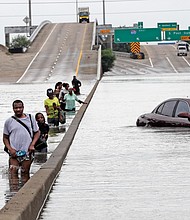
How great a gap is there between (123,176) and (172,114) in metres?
9.85

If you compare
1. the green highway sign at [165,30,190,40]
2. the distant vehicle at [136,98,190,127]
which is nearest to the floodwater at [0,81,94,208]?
the distant vehicle at [136,98,190,127]

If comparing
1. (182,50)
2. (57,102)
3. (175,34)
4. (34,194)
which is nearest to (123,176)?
(34,194)

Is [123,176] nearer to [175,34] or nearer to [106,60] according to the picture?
[106,60]

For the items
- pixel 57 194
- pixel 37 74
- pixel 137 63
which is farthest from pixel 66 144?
pixel 137 63

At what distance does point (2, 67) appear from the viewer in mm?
78312

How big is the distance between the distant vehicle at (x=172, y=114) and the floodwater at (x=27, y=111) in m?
2.75

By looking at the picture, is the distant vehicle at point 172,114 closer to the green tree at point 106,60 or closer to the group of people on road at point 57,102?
the group of people on road at point 57,102

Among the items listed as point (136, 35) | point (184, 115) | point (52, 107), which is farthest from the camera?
point (136, 35)

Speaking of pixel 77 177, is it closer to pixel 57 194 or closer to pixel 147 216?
pixel 57 194

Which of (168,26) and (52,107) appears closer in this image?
(52,107)

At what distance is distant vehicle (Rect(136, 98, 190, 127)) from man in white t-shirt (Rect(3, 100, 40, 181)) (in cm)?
1006

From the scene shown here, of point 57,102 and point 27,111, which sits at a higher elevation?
point 57,102

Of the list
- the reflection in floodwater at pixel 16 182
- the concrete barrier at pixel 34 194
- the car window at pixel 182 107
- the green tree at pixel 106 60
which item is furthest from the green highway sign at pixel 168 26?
the reflection in floodwater at pixel 16 182

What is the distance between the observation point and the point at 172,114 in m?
24.0
